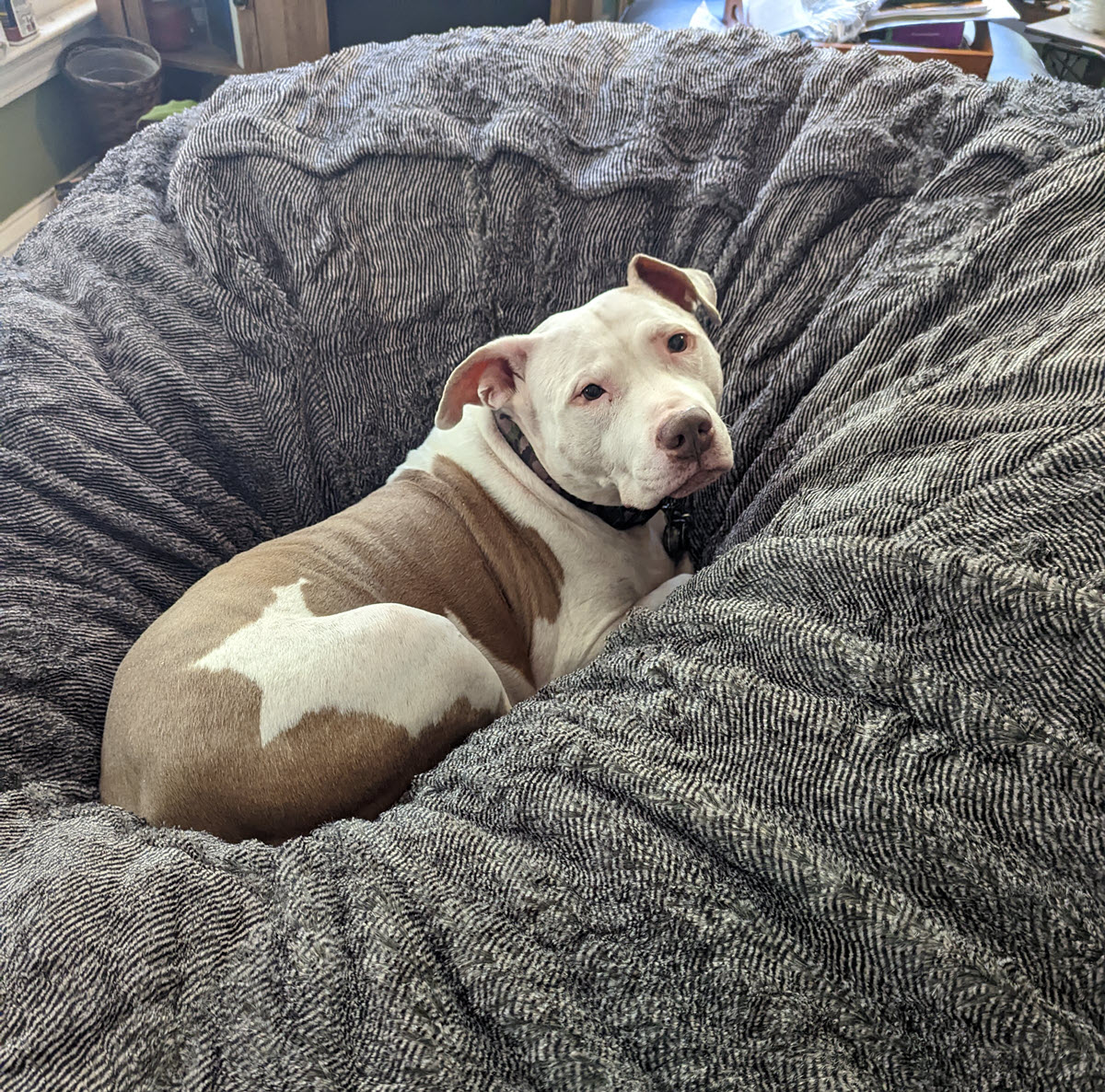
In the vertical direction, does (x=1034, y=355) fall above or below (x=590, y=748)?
above

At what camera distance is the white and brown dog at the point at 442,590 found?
1.36m

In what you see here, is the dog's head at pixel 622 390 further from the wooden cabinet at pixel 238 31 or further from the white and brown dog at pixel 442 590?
the wooden cabinet at pixel 238 31

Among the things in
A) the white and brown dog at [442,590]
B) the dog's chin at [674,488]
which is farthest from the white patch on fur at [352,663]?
the dog's chin at [674,488]

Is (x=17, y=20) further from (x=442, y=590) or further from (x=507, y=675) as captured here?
(x=507, y=675)

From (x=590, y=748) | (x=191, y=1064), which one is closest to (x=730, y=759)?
(x=590, y=748)

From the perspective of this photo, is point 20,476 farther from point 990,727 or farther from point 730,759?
point 990,727

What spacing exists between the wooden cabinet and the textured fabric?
2.00m

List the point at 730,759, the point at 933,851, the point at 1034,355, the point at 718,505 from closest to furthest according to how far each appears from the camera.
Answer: the point at 933,851, the point at 730,759, the point at 1034,355, the point at 718,505

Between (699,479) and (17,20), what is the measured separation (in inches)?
137

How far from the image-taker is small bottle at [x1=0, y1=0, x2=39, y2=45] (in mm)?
3345

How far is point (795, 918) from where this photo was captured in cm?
86

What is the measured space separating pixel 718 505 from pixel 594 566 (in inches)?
10.7

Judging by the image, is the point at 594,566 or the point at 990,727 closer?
the point at 990,727

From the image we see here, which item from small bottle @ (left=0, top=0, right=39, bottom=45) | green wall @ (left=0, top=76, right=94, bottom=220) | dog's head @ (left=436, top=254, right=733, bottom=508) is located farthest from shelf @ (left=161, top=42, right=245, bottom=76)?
dog's head @ (left=436, top=254, right=733, bottom=508)
